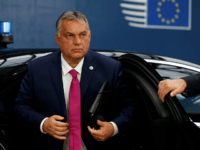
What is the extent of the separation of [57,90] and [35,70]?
0.18 meters

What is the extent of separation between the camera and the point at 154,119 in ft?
3.93

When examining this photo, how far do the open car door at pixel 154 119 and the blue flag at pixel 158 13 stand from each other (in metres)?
4.38

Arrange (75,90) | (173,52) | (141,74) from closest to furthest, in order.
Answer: (75,90) → (141,74) → (173,52)

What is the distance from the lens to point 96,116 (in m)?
1.17

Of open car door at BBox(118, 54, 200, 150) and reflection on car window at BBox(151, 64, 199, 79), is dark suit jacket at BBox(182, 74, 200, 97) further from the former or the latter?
reflection on car window at BBox(151, 64, 199, 79)

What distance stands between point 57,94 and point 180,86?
0.62 m

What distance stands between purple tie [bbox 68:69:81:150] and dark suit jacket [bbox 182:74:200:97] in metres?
0.53

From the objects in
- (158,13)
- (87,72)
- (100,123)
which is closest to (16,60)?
(87,72)

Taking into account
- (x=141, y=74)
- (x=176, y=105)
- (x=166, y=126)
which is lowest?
(x=166, y=126)

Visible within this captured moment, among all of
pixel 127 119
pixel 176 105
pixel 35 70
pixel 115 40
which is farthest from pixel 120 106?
pixel 115 40

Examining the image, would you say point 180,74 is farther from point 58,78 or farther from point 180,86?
point 58,78

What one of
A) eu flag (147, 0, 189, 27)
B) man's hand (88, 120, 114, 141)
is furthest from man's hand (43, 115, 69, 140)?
eu flag (147, 0, 189, 27)

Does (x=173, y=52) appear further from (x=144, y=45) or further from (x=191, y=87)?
(x=191, y=87)

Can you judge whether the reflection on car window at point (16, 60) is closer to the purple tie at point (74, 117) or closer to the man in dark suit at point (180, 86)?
the purple tie at point (74, 117)
